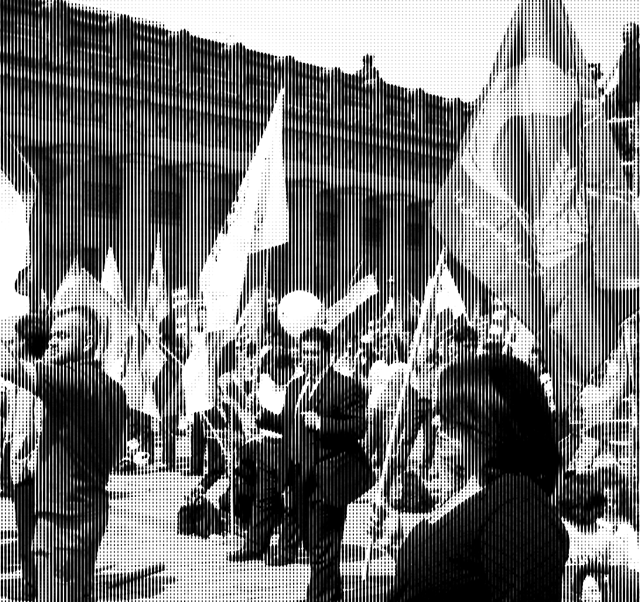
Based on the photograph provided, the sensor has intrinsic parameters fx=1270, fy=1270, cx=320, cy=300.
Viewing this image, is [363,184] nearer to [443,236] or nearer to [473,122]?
[443,236]

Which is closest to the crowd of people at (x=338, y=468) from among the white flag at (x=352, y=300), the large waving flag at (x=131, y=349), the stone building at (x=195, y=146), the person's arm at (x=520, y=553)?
the person's arm at (x=520, y=553)

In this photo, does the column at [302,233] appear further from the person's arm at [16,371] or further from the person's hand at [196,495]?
the person's arm at [16,371]

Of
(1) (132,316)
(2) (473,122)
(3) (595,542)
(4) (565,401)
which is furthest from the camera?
(1) (132,316)

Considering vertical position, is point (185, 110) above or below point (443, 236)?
above

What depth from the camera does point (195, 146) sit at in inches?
331

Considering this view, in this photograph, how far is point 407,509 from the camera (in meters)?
6.09

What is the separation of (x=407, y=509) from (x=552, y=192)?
6.74ft

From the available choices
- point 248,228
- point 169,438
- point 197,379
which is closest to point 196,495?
point 169,438

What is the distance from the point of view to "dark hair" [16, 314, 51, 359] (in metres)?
5.57

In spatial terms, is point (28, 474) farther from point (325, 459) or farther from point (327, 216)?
point (327, 216)

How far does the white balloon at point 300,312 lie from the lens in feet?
20.0

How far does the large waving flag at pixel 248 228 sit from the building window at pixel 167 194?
0.58 m

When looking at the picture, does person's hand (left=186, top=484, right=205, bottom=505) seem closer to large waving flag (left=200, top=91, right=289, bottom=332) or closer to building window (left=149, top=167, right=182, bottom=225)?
large waving flag (left=200, top=91, right=289, bottom=332)

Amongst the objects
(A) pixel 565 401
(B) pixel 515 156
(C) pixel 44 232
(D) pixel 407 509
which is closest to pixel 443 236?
(B) pixel 515 156
